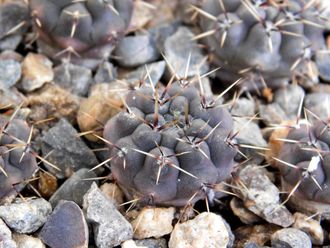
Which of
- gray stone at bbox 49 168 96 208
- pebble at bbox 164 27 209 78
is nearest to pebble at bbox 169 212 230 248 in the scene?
gray stone at bbox 49 168 96 208

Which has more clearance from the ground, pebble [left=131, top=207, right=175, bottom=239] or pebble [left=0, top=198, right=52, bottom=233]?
pebble [left=0, top=198, right=52, bottom=233]

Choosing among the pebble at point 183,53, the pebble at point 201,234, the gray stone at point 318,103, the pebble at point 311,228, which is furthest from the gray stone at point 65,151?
the gray stone at point 318,103

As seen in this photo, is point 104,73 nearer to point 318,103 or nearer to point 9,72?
point 9,72

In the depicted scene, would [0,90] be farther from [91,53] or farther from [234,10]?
[234,10]

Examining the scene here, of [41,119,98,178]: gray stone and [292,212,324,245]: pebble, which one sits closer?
[292,212,324,245]: pebble

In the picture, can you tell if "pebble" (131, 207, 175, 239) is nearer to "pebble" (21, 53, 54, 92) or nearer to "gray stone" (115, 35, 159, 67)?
"pebble" (21, 53, 54, 92)

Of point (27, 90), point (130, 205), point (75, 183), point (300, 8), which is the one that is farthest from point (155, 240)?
point (300, 8)
